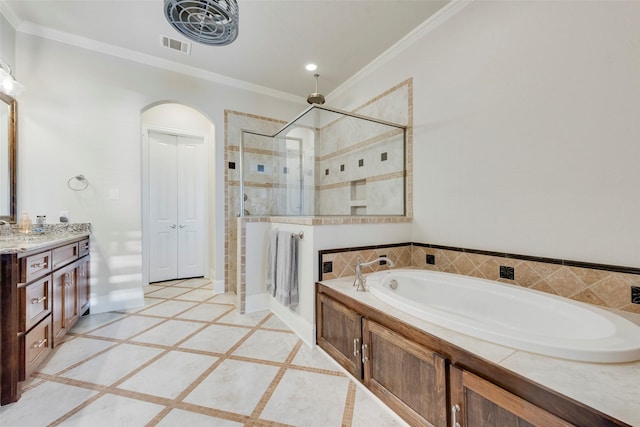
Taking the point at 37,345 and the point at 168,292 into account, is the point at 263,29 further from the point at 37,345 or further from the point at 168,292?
the point at 168,292

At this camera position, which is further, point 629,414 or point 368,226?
point 368,226

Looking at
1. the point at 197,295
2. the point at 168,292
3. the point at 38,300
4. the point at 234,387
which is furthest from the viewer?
the point at 168,292

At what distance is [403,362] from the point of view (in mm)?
1221

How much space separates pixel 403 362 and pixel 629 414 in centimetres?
73

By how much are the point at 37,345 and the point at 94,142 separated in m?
1.93

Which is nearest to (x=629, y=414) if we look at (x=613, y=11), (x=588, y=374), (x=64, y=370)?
(x=588, y=374)

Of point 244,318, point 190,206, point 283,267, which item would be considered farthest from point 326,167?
point 190,206

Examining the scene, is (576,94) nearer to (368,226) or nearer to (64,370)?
(368,226)

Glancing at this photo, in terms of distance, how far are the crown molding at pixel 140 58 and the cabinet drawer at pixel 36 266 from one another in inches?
87.3

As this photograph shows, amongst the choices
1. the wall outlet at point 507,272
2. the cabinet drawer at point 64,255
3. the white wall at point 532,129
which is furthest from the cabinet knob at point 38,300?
the wall outlet at point 507,272

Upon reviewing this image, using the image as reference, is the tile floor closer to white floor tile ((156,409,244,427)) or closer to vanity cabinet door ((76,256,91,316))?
white floor tile ((156,409,244,427))

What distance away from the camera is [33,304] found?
154 cm

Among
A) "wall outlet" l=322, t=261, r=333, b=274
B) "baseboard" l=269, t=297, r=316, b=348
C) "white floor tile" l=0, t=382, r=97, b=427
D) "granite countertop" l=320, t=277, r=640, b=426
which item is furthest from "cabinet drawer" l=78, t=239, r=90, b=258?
"granite countertop" l=320, t=277, r=640, b=426

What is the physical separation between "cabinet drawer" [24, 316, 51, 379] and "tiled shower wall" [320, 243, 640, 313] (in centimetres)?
184
